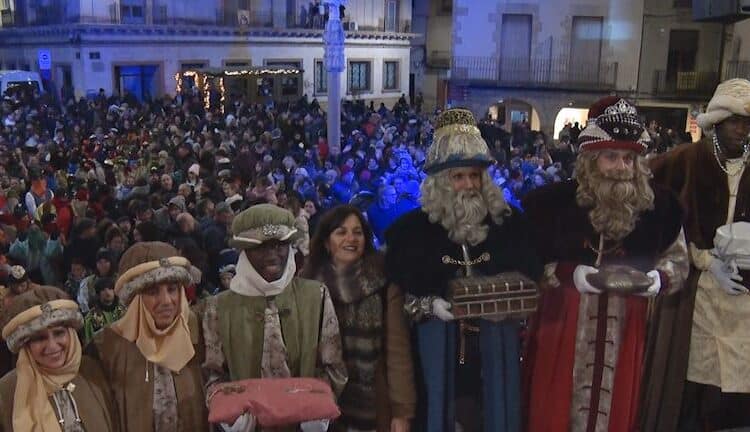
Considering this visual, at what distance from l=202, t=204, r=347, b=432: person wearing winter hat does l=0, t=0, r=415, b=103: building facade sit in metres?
21.7

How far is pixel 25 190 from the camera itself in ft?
32.3

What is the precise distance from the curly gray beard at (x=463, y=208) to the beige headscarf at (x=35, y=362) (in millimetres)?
1761

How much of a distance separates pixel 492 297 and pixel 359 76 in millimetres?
31469

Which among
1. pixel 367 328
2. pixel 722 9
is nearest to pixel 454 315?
pixel 367 328

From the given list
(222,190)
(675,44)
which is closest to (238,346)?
(222,190)

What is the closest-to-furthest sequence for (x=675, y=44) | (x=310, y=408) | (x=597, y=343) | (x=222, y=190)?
(x=310, y=408) < (x=597, y=343) < (x=222, y=190) < (x=675, y=44)

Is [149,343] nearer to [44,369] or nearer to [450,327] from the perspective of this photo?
[44,369]

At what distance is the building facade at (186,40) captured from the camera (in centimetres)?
2419

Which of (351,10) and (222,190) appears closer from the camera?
(222,190)

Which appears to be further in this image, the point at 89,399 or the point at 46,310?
the point at 89,399

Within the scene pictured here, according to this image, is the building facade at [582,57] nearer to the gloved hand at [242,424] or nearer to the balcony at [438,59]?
the balcony at [438,59]

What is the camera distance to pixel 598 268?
12.0 ft

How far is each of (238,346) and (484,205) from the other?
1.39 m

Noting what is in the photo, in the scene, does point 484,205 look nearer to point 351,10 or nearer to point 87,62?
point 87,62
